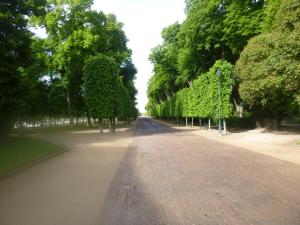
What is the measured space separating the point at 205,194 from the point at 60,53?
4333 cm

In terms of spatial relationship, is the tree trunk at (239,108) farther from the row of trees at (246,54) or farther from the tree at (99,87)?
the tree at (99,87)

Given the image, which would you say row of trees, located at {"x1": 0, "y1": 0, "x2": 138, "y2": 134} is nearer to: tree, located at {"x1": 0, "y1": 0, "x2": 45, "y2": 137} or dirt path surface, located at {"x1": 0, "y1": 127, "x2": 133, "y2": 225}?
tree, located at {"x1": 0, "y1": 0, "x2": 45, "y2": 137}

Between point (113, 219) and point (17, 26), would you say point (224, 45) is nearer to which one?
point (17, 26)

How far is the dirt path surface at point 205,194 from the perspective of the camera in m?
7.42

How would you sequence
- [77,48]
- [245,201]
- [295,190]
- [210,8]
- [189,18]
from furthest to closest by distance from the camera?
[77,48]
[189,18]
[210,8]
[295,190]
[245,201]

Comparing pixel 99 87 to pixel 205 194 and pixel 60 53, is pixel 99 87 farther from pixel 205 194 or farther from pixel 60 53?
pixel 205 194

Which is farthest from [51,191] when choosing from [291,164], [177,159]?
[291,164]

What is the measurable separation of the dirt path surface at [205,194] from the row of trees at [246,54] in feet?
35.2

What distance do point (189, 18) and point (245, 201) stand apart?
Answer: 38.7 m

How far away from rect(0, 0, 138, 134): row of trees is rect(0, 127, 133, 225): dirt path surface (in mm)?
12071

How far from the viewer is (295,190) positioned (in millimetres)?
9875

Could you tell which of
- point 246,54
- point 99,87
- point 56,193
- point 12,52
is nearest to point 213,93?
point 246,54

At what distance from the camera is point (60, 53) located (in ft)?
163

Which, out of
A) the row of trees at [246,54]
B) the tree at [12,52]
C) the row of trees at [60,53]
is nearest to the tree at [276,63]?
the row of trees at [246,54]
